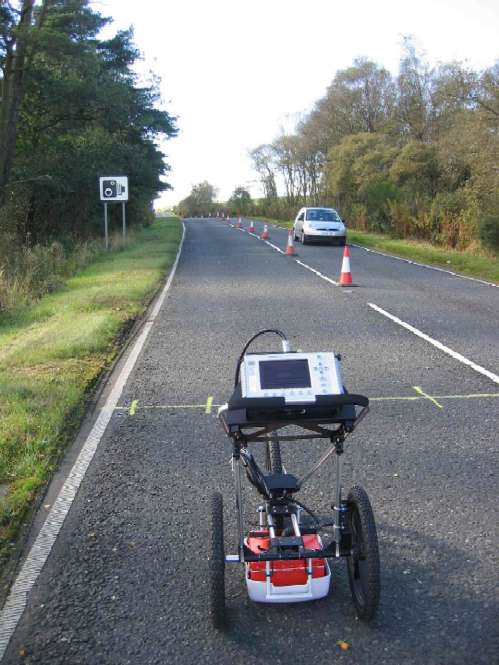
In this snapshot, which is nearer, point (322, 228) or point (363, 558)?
point (363, 558)

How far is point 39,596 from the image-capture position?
11.8 ft

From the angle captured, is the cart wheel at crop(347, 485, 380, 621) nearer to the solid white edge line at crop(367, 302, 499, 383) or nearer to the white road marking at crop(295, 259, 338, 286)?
the solid white edge line at crop(367, 302, 499, 383)

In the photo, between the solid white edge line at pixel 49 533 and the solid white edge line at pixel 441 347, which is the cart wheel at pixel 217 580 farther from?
the solid white edge line at pixel 441 347

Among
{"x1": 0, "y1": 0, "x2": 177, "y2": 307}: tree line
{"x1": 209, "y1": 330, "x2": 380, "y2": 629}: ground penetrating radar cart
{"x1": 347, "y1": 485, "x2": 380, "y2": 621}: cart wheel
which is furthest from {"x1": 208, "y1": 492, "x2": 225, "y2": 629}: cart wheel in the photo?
{"x1": 0, "y1": 0, "x2": 177, "y2": 307}: tree line

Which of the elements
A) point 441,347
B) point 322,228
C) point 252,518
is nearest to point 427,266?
point 322,228

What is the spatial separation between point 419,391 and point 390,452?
1.94 m

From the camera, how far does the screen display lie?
11.0ft

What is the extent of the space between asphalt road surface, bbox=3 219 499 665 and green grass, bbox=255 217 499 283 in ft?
34.7

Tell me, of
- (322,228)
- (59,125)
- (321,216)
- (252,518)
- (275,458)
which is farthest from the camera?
(59,125)

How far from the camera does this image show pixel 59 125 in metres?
35.0

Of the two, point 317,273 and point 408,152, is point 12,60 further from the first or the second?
point 408,152

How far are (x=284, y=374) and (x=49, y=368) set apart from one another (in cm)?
555

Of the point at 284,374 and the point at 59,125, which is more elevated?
the point at 59,125

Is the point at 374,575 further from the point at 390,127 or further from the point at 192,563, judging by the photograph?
the point at 390,127
